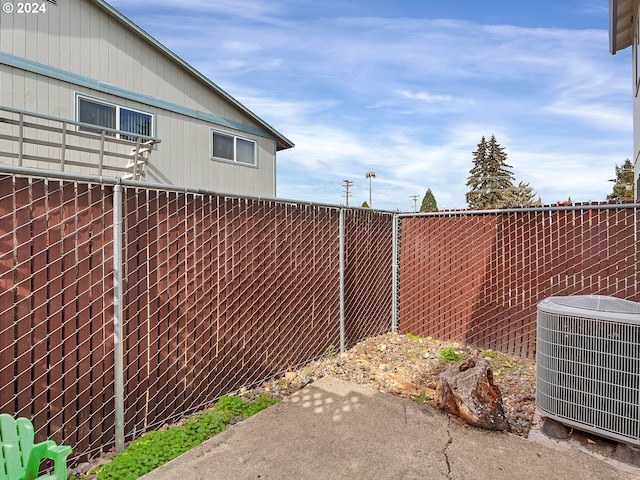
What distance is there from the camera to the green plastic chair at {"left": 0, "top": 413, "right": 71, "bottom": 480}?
5.20 feet

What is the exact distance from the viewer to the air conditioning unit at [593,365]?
2373 millimetres

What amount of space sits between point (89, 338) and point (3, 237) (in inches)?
32.1

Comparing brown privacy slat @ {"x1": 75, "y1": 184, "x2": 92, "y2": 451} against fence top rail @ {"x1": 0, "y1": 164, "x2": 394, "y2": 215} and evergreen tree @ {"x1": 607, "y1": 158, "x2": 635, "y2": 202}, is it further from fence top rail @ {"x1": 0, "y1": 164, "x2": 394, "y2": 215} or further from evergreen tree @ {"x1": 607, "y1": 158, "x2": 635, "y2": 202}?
evergreen tree @ {"x1": 607, "y1": 158, "x2": 635, "y2": 202}

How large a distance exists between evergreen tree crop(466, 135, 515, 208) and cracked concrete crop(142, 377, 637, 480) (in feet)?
109

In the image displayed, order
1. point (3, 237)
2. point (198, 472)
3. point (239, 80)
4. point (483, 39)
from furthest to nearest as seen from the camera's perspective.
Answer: point (239, 80) < point (483, 39) < point (198, 472) < point (3, 237)

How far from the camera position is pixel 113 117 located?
6.66m

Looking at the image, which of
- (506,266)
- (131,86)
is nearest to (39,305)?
(506,266)

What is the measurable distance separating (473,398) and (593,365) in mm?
877

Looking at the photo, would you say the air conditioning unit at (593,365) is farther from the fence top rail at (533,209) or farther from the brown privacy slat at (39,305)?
the brown privacy slat at (39,305)

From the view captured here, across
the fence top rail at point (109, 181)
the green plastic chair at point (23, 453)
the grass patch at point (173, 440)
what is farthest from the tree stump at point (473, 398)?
the green plastic chair at point (23, 453)

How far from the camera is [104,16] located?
6.46m

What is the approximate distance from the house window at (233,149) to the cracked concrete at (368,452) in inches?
270

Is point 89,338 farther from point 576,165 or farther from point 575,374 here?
point 576,165

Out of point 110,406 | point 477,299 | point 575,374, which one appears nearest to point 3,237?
point 110,406
